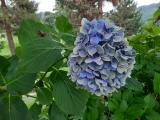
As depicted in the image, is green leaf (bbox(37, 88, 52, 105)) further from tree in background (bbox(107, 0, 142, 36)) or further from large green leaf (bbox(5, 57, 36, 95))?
tree in background (bbox(107, 0, 142, 36))

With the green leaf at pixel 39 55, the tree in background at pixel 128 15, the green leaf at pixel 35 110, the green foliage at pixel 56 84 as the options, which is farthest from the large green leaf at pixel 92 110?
the tree in background at pixel 128 15

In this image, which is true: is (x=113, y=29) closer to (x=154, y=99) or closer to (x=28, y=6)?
(x=154, y=99)

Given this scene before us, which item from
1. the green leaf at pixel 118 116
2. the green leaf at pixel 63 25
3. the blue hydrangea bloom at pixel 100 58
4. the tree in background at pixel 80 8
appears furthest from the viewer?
the tree in background at pixel 80 8

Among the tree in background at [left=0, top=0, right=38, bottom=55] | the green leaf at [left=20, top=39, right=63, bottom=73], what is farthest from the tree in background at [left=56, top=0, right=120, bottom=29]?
the green leaf at [left=20, top=39, right=63, bottom=73]

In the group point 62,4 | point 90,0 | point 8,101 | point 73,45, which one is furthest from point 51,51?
point 62,4

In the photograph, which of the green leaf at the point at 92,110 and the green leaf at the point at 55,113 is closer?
the green leaf at the point at 55,113

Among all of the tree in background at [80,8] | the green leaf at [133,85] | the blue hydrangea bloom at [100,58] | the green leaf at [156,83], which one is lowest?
the tree in background at [80,8]

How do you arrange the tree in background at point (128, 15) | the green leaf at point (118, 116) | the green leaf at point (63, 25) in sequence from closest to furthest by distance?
the green leaf at point (63, 25) → the green leaf at point (118, 116) → the tree in background at point (128, 15)

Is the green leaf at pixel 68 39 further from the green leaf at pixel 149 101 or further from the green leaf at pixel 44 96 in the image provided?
the green leaf at pixel 149 101
